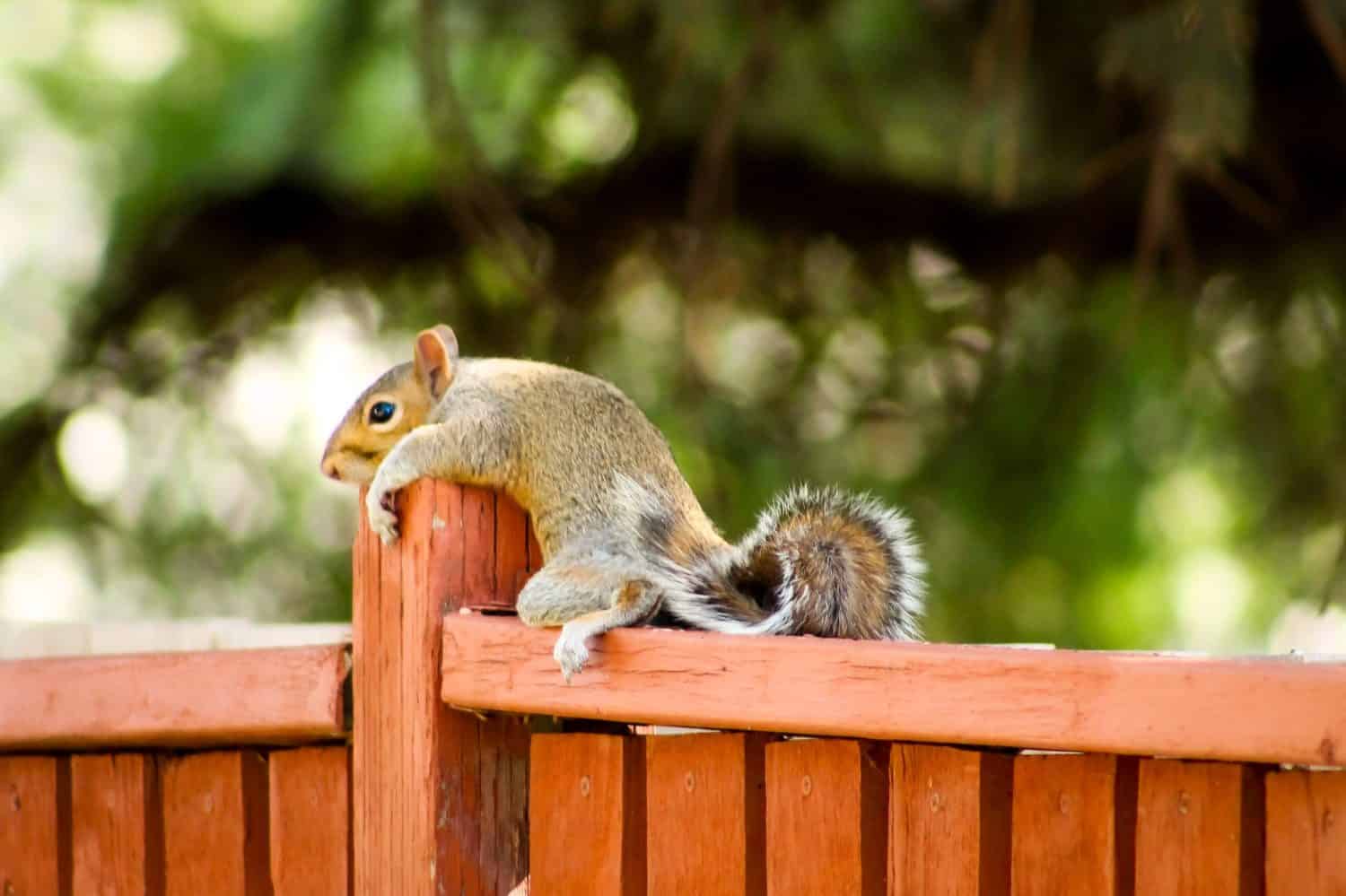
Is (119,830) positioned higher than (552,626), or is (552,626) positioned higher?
(552,626)

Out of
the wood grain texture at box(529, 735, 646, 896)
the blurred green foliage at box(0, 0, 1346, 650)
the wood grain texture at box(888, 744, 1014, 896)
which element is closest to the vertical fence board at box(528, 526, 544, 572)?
the wood grain texture at box(529, 735, 646, 896)

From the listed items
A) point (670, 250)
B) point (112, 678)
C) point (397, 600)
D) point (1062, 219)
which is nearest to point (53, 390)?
point (670, 250)

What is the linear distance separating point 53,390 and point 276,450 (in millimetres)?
458

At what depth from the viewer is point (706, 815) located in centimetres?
144

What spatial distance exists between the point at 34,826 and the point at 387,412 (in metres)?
0.53

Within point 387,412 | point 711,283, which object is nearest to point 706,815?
point 387,412

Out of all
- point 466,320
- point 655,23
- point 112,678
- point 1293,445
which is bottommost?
point 112,678

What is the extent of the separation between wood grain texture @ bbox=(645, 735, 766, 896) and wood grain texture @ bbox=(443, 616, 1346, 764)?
4cm

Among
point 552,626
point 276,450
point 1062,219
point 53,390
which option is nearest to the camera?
point 552,626

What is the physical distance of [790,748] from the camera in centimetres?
140

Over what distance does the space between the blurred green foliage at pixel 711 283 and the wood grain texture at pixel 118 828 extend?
1.21 m

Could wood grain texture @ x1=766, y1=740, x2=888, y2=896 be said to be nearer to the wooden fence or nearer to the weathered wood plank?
the wooden fence

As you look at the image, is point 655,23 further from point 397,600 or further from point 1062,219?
point 397,600

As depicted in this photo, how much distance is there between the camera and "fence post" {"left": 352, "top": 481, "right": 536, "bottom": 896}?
155 cm
